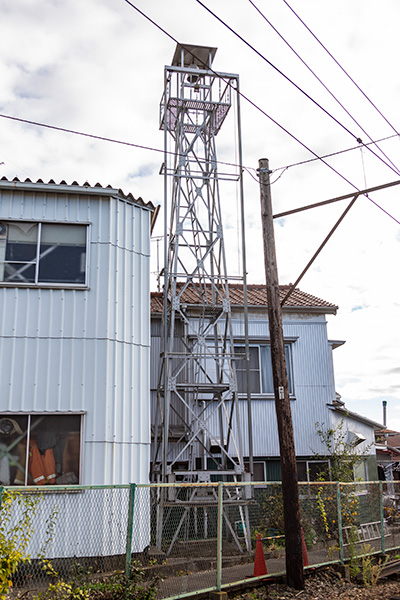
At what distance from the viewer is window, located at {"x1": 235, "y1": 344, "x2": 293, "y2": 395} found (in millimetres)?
17141

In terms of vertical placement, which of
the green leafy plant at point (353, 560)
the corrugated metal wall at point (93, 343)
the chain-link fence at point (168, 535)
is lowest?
the green leafy plant at point (353, 560)

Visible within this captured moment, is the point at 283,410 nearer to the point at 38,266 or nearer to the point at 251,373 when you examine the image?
the point at 38,266

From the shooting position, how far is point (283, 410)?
32.6 ft

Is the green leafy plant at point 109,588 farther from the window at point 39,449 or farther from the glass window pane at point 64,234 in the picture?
the glass window pane at point 64,234

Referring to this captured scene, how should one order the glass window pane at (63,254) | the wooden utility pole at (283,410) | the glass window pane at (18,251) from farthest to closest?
the glass window pane at (63,254), the glass window pane at (18,251), the wooden utility pole at (283,410)

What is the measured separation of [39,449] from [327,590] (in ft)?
17.7

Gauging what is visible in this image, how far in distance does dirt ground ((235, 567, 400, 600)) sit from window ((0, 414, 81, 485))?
3.66 metres

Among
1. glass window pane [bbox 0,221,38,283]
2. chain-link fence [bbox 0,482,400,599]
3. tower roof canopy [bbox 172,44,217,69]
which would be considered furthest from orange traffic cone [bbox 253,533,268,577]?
tower roof canopy [bbox 172,44,217,69]

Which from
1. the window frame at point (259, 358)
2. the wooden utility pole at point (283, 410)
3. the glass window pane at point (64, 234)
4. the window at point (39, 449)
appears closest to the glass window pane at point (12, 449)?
the window at point (39, 449)

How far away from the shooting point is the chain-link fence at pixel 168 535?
860 centimetres

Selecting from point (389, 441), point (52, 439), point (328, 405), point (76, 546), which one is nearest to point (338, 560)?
point (76, 546)

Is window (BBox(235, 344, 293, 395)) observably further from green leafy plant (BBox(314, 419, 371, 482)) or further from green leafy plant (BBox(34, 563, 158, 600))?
green leafy plant (BBox(34, 563, 158, 600))

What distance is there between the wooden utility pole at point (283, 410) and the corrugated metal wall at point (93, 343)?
2.75m

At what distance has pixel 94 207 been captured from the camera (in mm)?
11758
